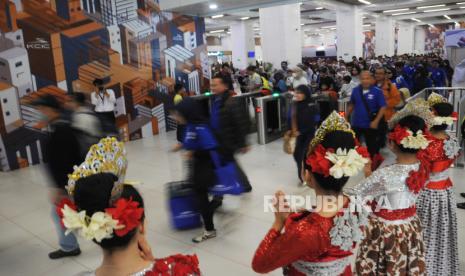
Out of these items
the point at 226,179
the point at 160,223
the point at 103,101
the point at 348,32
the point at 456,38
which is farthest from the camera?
the point at 348,32

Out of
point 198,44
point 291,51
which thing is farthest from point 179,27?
point 291,51

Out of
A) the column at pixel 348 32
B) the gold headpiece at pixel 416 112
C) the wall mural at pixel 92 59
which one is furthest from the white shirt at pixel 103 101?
the column at pixel 348 32

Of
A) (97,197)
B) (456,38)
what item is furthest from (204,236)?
(456,38)

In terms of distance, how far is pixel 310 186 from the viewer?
163 cm

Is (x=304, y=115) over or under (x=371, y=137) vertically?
over

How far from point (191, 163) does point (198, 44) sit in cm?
677

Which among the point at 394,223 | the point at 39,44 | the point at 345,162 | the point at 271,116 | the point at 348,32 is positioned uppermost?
the point at 348,32

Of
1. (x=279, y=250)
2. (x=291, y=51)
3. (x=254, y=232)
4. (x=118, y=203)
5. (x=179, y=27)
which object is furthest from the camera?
(x=291, y=51)

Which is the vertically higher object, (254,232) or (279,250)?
(279,250)

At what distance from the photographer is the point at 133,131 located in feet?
27.6

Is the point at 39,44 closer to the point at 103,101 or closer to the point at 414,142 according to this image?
the point at 103,101

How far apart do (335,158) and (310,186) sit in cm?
21

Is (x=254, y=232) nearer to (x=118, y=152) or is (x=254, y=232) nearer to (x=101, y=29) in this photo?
(x=118, y=152)

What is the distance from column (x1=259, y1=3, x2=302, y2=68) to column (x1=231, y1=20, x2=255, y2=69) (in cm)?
828
